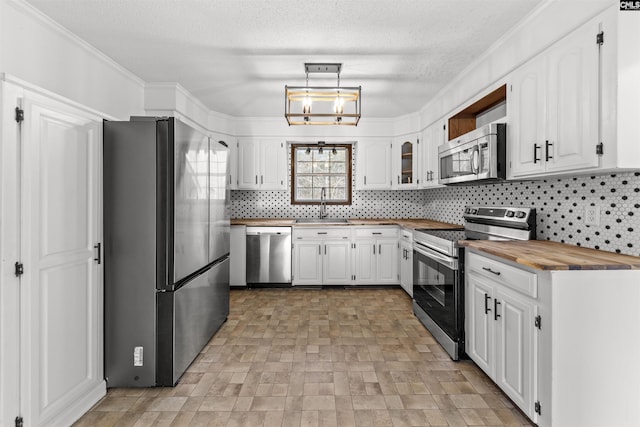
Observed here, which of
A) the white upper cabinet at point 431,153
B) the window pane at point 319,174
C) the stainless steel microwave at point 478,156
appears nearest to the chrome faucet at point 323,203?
the window pane at point 319,174

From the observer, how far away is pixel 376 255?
195 inches

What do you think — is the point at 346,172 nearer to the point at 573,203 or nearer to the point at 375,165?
the point at 375,165

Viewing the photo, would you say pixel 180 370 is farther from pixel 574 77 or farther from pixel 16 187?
pixel 574 77

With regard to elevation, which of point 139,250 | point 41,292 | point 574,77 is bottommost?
point 41,292

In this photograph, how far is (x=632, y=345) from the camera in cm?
170

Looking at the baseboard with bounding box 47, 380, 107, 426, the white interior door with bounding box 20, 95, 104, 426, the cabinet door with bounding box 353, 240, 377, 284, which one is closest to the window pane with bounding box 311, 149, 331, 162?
the cabinet door with bounding box 353, 240, 377, 284

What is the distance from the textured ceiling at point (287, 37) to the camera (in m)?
2.31

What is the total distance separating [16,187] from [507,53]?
3241 mm

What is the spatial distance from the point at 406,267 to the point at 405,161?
5.23ft

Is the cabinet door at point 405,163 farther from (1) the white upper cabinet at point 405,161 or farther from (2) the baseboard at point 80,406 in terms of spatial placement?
(2) the baseboard at point 80,406

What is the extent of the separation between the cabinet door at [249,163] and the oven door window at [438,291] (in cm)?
265

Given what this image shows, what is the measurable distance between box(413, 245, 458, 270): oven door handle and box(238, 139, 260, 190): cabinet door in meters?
2.67

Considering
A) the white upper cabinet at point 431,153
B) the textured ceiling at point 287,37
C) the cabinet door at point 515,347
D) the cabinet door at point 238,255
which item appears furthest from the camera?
the cabinet door at point 238,255

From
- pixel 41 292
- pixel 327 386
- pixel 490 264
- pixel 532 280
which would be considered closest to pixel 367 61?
pixel 490 264
